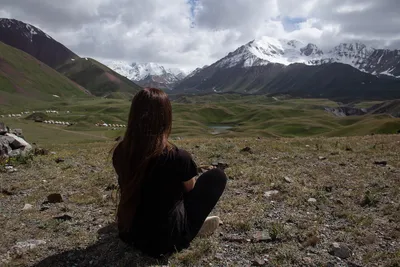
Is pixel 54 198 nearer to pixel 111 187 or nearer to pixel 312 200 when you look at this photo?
pixel 111 187

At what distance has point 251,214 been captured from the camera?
8992mm

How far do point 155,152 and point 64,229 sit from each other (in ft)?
12.7

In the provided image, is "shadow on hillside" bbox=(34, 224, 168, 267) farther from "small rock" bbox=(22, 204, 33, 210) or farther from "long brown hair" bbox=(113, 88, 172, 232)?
"small rock" bbox=(22, 204, 33, 210)

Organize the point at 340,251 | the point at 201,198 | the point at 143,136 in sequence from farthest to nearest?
the point at 201,198
the point at 340,251
the point at 143,136

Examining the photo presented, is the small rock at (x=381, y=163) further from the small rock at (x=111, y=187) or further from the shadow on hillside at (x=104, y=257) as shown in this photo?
the shadow on hillside at (x=104, y=257)

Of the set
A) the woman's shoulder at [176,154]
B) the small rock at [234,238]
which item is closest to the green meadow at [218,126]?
the small rock at [234,238]

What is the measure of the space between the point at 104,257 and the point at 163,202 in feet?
5.74

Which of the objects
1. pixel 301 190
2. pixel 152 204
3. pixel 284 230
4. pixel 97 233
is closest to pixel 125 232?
pixel 152 204

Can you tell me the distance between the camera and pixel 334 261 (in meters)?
6.64

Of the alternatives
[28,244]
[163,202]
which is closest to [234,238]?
[163,202]

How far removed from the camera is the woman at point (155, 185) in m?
6.25

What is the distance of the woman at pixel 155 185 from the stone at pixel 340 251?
2.47m

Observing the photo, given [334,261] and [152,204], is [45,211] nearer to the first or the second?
[152,204]

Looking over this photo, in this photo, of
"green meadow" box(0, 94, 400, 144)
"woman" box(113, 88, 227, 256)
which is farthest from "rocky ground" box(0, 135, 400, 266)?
"green meadow" box(0, 94, 400, 144)
